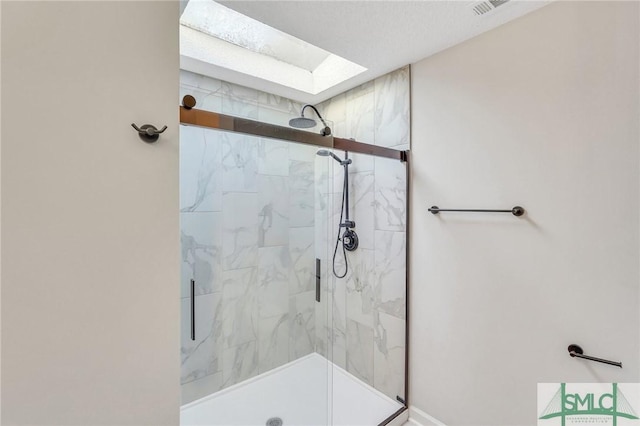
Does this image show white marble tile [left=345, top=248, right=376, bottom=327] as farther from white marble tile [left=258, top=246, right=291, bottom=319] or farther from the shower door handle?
the shower door handle

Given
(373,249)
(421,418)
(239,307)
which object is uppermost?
(373,249)

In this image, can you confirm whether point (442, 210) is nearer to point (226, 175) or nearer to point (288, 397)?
point (226, 175)

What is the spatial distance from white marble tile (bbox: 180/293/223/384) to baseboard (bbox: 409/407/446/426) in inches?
53.2

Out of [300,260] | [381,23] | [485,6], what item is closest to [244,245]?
[300,260]

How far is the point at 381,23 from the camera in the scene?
1429 mm

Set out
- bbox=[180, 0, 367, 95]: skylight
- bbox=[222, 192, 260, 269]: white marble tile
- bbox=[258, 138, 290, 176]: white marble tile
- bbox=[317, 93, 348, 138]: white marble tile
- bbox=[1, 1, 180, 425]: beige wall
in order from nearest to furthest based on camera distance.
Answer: bbox=[1, 1, 180, 425]: beige wall, bbox=[180, 0, 367, 95]: skylight, bbox=[258, 138, 290, 176]: white marble tile, bbox=[222, 192, 260, 269]: white marble tile, bbox=[317, 93, 348, 138]: white marble tile

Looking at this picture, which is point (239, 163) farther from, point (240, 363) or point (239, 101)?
point (240, 363)

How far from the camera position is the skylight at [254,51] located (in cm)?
177

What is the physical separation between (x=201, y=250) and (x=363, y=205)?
48.1 inches

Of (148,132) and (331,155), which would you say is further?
(331,155)

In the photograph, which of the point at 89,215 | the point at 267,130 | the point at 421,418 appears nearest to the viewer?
the point at 89,215

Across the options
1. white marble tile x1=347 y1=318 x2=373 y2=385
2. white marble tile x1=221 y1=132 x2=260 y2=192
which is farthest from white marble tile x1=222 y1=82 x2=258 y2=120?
white marble tile x1=347 y1=318 x2=373 y2=385

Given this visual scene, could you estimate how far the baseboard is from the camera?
177 centimetres

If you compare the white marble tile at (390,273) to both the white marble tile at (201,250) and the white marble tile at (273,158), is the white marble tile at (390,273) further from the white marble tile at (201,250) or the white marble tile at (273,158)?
the white marble tile at (201,250)
